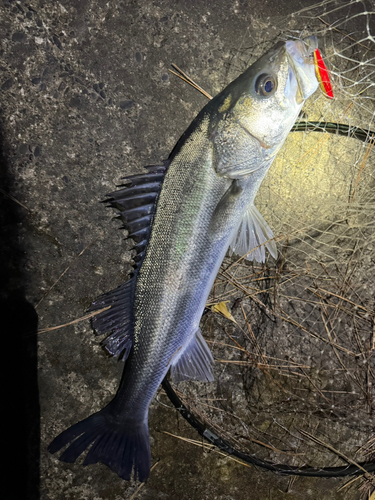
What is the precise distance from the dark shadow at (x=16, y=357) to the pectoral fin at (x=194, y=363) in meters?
1.19

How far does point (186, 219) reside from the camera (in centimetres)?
184

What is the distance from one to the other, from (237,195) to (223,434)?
1.95 metres

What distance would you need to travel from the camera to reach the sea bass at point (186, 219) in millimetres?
1807

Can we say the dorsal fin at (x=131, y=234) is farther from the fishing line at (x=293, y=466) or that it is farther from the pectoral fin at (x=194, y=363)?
the fishing line at (x=293, y=466)

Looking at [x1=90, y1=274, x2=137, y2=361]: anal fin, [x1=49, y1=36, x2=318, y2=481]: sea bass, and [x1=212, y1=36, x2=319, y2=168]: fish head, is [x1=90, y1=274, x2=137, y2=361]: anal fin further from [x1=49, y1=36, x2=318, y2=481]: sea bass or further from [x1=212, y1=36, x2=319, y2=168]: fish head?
[x1=212, y1=36, x2=319, y2=168]: fish head

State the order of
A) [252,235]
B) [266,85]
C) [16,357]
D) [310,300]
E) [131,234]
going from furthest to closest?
[310,300] → [16,357] → [252,235] → [131,234] → [266,85]

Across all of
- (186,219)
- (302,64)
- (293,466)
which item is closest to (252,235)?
(186,219)

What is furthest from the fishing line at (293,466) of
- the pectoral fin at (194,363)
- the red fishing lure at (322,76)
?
the pectoral fin at (194,363)

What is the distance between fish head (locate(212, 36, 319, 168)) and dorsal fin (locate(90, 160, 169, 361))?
0.50 meters

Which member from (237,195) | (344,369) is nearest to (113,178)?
(237,195)

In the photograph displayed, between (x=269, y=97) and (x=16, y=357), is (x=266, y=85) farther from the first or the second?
(x=16, y=357)

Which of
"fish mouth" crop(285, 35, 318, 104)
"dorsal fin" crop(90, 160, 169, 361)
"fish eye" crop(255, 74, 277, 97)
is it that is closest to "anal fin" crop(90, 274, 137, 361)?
"dorsal fin" crop(90, 160, 169, 361)

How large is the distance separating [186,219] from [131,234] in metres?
0.41

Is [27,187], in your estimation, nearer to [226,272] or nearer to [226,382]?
[226,272]
